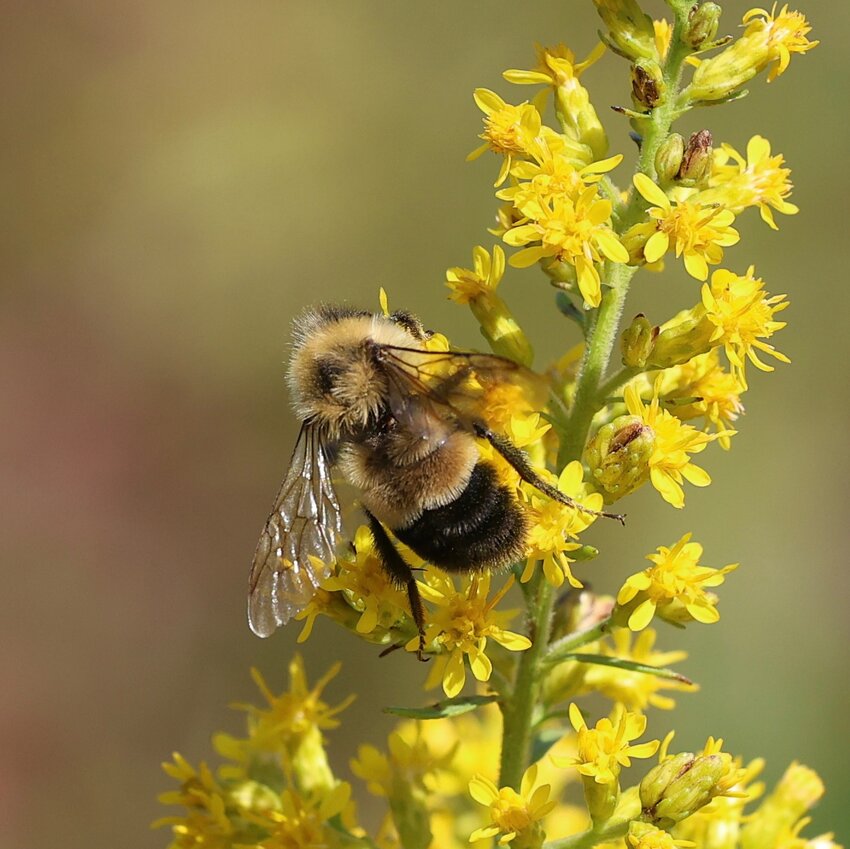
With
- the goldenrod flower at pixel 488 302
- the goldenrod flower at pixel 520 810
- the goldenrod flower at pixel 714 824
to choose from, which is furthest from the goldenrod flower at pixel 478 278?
the goldenrod flower at pixel 714 824

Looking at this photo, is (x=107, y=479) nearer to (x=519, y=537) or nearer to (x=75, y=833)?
(x=75, y=833)

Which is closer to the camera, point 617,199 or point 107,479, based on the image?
point 617,199

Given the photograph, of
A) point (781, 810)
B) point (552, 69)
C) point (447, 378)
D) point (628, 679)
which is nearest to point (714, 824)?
point (781, 810)

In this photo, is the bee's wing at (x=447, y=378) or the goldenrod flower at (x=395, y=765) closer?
the bee's wing at (x=447, y=378)

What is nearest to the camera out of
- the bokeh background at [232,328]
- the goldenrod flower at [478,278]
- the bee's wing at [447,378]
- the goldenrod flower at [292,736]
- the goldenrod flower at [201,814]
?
the bee's wing at [447,378]

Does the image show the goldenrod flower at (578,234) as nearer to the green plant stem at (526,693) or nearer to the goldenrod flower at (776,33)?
the goldenrod flower at (776,33)

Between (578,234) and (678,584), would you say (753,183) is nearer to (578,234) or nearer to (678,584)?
(578,234)

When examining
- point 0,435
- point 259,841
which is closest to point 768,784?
point 259,841
